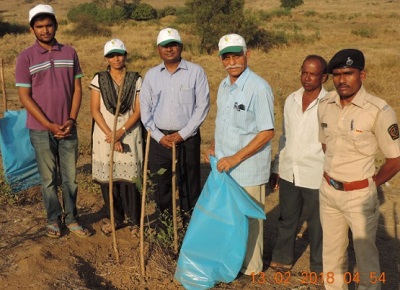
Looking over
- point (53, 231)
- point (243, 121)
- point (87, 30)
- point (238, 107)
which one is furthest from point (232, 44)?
point (87, 30)

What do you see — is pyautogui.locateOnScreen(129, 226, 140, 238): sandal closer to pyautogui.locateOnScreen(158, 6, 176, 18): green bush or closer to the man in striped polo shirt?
the man in striped polo shirt

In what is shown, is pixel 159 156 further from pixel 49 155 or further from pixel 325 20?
pixel 325 20

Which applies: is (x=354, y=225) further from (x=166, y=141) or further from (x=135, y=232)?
(x=135, y=232)

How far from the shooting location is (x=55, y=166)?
3723mm

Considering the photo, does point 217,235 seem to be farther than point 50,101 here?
No

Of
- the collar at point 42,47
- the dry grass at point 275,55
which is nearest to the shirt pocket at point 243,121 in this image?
the collar at point 42,47

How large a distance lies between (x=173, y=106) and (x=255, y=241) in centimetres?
123

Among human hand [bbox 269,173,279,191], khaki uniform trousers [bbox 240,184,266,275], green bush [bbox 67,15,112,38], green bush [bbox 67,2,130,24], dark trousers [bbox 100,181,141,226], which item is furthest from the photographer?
green bush [bbox 67,2,130,24]

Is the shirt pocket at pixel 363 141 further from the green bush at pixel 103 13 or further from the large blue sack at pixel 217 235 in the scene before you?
the green bush at pixel 103 13

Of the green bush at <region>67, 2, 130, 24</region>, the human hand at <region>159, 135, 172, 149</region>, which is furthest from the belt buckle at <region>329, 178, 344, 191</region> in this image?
the green bush at <region>67, 2, 130, 24</region>

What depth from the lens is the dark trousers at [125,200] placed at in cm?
401

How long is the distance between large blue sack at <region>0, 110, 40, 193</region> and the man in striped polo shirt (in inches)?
55.5

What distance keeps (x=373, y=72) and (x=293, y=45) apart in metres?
6.61

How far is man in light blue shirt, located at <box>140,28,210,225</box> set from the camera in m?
3.67
